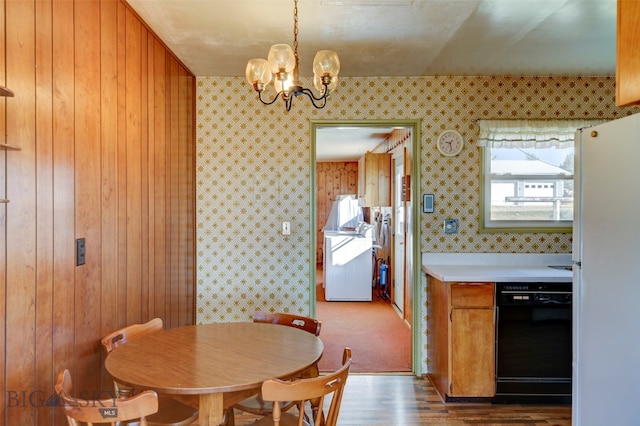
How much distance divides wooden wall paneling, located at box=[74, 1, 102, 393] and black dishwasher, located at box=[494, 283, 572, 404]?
2453mm

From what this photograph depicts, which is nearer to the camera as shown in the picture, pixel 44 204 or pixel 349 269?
pixel 44 204

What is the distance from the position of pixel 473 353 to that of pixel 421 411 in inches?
20.9

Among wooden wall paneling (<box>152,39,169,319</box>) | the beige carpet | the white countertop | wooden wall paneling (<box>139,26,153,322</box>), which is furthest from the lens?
the beige carpet

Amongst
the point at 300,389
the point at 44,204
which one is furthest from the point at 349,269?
the point at 44,204

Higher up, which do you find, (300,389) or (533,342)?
(300,389)

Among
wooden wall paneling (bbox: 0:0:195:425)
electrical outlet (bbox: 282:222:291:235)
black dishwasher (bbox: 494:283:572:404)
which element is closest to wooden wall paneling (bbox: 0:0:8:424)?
wooden wall paneling (bbox: 0:0:195:425)

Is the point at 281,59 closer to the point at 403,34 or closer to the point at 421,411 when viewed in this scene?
the point at 403,34

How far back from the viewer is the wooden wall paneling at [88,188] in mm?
1705

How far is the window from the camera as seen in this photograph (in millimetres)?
3324

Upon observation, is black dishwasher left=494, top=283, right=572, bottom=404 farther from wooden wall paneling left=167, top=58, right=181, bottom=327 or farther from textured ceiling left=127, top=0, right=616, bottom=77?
wooden wall paneling left=167, top=58, right=181, bottom=327

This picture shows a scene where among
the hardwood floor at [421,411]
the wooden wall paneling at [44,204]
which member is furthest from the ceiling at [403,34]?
the hardwood floor at [421,411]

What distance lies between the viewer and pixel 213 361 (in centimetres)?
164

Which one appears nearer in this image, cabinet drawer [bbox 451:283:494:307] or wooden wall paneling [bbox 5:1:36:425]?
wooden wall paneling [bbox 5:1:36:425]

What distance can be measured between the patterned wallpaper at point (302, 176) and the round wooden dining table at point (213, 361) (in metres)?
1.20
